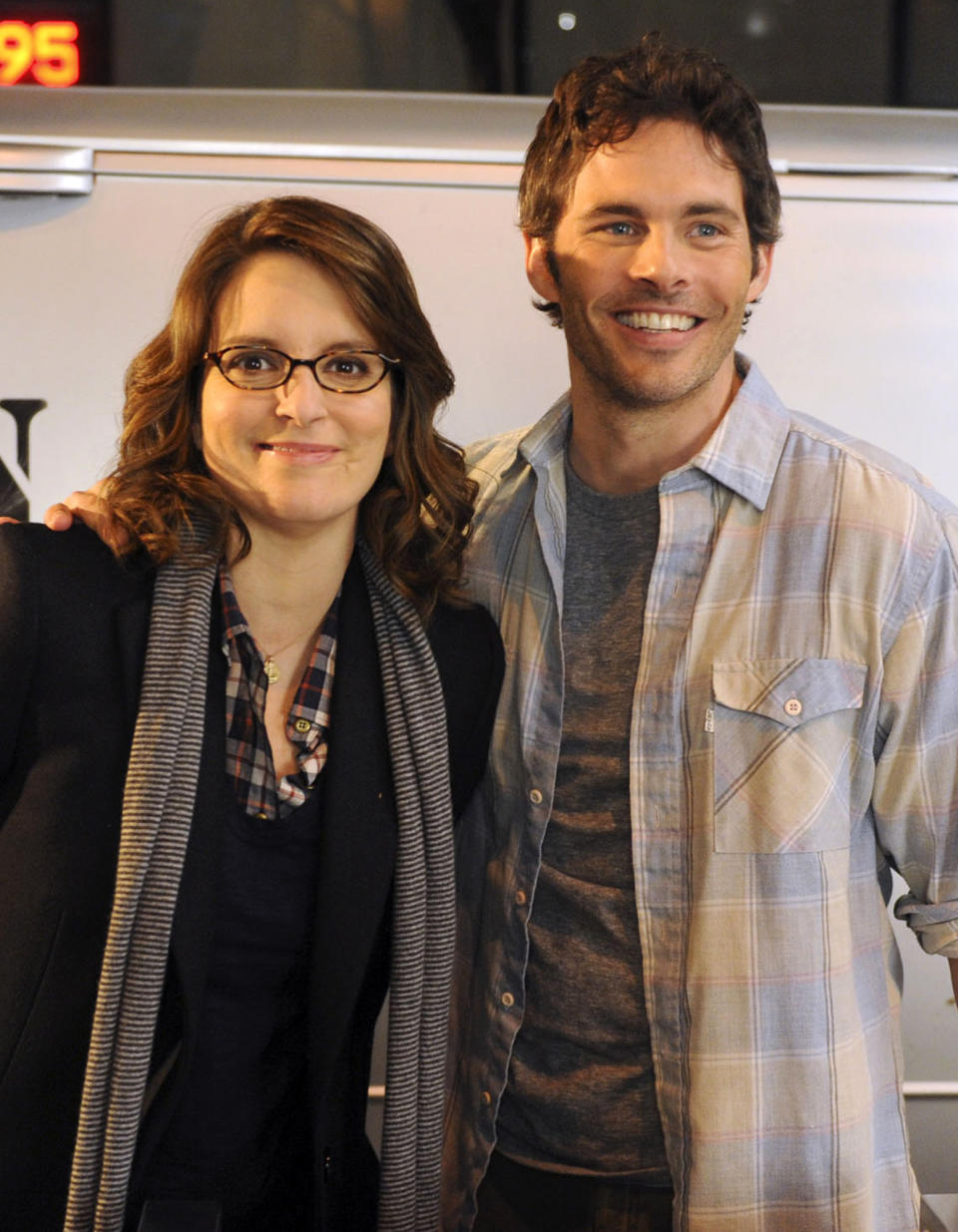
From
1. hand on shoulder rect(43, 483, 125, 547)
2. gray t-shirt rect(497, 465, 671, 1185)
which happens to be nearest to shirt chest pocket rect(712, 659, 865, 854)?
gray t-shirt rect(497, 465, 671, 1185)

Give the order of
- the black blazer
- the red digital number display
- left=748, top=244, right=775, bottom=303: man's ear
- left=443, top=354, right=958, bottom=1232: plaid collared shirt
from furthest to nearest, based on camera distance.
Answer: the red digital number display → left=748, top=244, right=775, bottom=303: man's ear → left=443, top=354, right=958, bottom=1232: plaid collared shirt → the black blazer

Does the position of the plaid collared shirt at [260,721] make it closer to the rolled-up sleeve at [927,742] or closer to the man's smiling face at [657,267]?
the man's smiling face at [657,267]

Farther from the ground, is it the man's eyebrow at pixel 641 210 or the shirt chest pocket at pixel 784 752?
the man's eyebrow at pixel 641 210

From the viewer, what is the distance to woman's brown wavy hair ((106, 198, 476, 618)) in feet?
4.93

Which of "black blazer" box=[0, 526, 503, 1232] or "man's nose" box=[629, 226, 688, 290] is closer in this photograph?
"black blazer" box=[0, 526, 503, 1232]

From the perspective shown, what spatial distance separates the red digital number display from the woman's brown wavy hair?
0.68 metres

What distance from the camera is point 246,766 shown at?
4.90 ft

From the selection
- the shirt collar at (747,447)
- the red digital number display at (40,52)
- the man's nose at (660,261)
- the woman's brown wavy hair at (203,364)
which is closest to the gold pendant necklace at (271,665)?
the woman's brown wavy hair at (203,364)

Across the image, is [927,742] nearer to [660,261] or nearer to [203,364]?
[660,261]

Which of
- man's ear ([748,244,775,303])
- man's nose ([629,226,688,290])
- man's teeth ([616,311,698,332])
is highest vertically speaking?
man's ear ([748,244,775,303])

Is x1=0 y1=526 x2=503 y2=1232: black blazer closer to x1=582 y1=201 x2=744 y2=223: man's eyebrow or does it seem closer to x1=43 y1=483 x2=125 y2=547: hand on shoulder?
x1=43 y1=483 x2=125 y2=547: hand on shoulder

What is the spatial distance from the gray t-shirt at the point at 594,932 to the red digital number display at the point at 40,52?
1.17 meters

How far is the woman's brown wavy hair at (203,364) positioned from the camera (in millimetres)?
1503

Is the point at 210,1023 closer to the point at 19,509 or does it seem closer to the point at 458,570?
the point at 458,570
